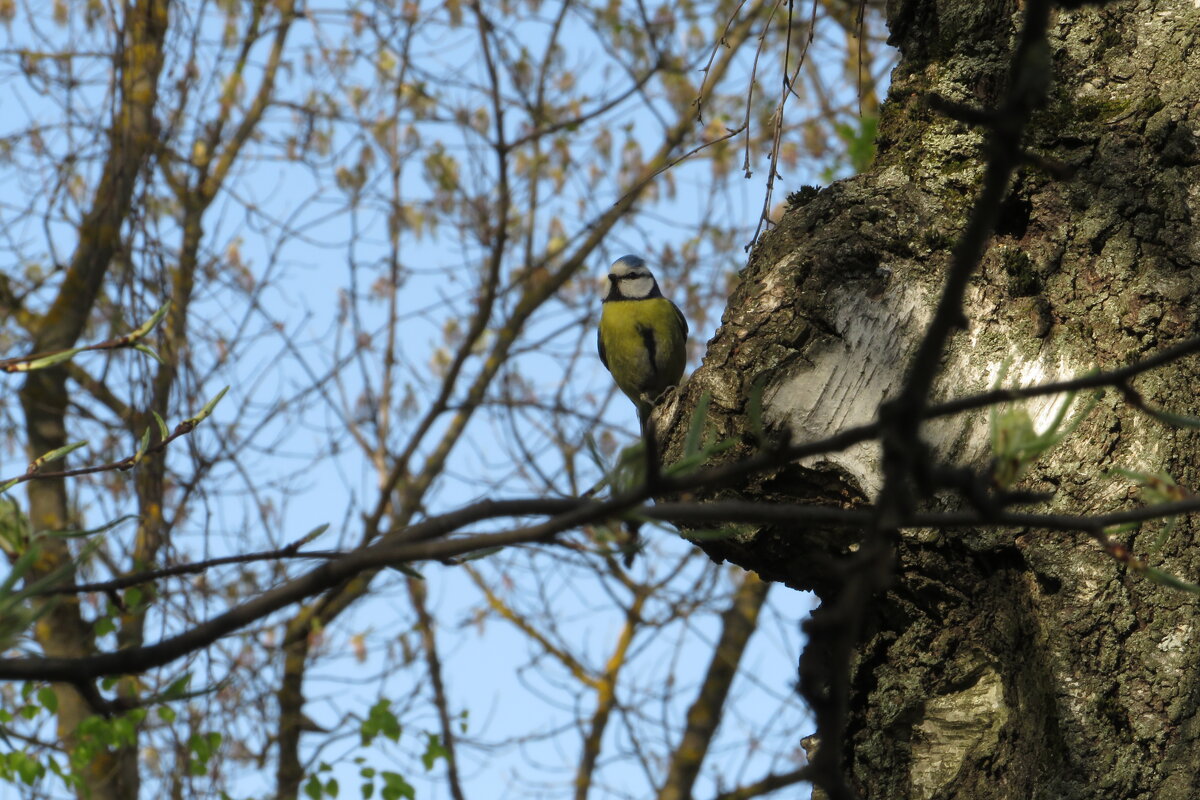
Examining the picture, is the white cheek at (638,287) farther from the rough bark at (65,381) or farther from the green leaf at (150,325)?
the green leaf at (150,325)

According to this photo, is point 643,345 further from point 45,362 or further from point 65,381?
point 45,362

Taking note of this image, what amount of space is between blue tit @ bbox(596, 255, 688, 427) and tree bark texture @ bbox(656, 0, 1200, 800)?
2.48 meters

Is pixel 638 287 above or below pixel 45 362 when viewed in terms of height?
above

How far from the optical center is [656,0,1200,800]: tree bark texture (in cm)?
172

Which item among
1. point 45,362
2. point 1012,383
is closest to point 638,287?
point 1012,383

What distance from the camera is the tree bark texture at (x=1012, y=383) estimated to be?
1.72 m

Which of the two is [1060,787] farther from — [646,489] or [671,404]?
[646,489]

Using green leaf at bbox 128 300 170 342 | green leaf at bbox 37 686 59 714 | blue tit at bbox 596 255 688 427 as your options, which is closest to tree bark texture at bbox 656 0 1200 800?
green leaf at bbox 128 300 170 342

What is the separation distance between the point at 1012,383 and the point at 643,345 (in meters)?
2.87

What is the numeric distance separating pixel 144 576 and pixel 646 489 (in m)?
0.65

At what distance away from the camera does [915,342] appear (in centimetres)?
195

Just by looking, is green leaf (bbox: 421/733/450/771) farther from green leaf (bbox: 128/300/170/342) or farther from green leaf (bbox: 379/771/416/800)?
green leaf (bbox: 128/300/170/342)

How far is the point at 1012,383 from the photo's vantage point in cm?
184

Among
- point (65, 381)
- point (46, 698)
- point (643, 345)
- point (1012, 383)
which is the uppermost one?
point (65, 381)
